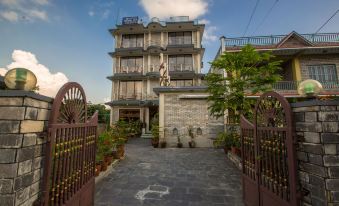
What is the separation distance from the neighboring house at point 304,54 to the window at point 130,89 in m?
9.49

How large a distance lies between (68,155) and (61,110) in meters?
0.63

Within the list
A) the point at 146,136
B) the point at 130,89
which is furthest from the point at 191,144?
the point at 130,89

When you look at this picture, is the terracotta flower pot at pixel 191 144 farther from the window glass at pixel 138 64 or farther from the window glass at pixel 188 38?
the window glass at pixel 188 38

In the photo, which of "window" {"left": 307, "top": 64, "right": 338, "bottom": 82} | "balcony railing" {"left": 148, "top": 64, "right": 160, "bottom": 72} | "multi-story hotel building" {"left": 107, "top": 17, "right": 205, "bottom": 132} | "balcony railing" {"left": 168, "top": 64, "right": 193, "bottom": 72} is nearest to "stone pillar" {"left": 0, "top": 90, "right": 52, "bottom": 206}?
"multi-story hotel building" {"left": 107, "top": 17, "right": 205, "bottom": 132}

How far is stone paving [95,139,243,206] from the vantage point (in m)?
3.45

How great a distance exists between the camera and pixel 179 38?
62.8ft

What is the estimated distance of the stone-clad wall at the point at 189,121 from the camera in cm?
1000

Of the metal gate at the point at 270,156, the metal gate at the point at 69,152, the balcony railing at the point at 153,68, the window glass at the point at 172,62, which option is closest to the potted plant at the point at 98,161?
the metal gate at the point at 69,152

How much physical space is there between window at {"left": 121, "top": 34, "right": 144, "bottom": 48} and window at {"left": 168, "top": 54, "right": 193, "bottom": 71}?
398 cm

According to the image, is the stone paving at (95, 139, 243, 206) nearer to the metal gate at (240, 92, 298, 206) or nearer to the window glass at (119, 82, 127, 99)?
the metal gate at (240, 92, 298, 206)

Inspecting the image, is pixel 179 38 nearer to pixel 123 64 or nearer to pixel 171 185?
pixel 123 64

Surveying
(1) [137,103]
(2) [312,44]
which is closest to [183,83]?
(1) [137,103]

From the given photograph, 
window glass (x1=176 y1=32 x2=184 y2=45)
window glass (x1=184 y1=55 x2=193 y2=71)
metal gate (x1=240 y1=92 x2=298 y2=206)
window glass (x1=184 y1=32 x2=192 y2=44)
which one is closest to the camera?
metal gate (x1=240 y1=92 x2=298 y2=206)

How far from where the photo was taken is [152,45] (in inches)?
732
